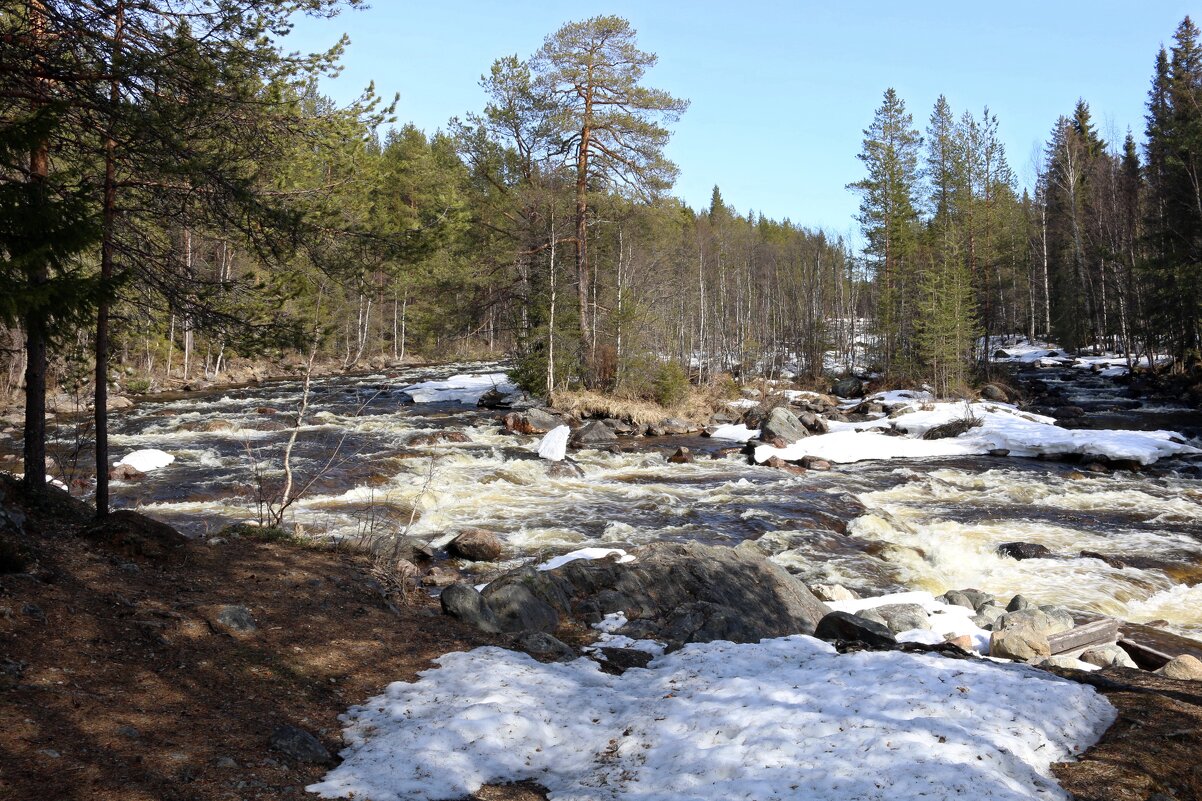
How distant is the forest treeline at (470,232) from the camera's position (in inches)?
240

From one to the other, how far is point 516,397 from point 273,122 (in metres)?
20.0

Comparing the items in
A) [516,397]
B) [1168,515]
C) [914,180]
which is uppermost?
[914,180]

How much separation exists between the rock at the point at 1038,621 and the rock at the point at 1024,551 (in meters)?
2.94

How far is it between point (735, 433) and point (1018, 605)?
13.7 metres

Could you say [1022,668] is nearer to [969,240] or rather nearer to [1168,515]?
[1168,515]

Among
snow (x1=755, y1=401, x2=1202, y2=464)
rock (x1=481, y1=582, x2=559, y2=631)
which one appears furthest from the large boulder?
snow (x1=755, y1=401, x2=1202, y2=464)

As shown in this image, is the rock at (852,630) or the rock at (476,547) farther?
the rock at (476,547)

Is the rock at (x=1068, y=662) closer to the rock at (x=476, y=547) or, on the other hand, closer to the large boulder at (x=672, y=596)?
the large boulder at (x=672, y=596)

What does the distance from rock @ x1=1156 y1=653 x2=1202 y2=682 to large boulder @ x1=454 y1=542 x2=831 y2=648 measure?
9.64 ft

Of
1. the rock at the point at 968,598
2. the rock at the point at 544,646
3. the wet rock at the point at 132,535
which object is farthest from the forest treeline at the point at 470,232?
the rock at the point at 968,598

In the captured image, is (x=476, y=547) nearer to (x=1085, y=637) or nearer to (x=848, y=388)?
(x=1085, y=637)

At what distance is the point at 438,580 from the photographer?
8.75 meters

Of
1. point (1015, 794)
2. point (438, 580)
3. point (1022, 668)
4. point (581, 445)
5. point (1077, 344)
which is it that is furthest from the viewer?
point (1077, 344)

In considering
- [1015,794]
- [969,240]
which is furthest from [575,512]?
[969,240]
